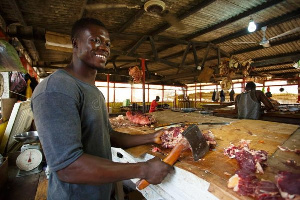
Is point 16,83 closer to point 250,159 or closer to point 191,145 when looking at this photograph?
point 191,145

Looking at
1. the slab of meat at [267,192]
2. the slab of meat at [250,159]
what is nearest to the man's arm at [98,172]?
the slab of meat at [267,192]

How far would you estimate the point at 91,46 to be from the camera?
156 centimetres

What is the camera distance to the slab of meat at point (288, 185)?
104 cm

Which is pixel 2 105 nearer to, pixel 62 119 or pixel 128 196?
pixel 128 196

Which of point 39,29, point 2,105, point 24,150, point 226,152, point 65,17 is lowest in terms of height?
point 24,150

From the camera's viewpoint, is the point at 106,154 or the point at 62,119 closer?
the point at 62,119

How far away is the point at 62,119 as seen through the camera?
1115 millimetres

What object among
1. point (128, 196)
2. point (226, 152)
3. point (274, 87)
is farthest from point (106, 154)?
point (274, 87)

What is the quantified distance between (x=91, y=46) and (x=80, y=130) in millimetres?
853

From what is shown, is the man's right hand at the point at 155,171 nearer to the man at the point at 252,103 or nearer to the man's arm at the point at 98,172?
the man's arm at the point at 98,172

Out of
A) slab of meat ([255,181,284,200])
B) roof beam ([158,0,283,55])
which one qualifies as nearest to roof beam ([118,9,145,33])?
roof beam ([158,0,283,55])

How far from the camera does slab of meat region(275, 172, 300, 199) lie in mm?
1041

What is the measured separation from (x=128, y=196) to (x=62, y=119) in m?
3.33

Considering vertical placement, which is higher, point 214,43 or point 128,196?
point 214,43
